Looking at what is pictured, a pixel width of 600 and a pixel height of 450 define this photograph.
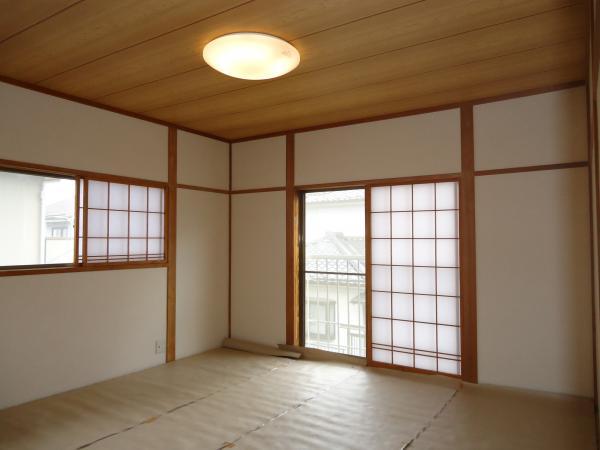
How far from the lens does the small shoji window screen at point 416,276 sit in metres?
4.00

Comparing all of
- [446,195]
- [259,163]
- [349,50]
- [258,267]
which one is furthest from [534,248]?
[259,163]

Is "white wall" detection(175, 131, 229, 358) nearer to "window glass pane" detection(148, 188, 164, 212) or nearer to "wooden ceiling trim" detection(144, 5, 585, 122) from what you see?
"window glass pane" detection(148, 188, 164, 212)

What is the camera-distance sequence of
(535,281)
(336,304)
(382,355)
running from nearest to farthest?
1. (535,281)
2. (382,355)
3. (336,304)

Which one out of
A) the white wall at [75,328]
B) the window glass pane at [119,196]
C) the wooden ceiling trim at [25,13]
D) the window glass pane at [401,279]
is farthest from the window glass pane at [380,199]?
the wooden ceiling trim at [25,13]

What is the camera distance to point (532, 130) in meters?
3.57

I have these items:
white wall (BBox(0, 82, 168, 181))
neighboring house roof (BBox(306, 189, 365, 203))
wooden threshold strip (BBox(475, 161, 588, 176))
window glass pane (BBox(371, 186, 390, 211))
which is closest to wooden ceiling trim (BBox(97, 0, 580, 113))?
white wall (BBox(0, 82, 168, 181))

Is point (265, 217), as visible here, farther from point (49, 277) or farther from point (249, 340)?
point (49, 277)

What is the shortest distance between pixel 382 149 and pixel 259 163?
1568mm

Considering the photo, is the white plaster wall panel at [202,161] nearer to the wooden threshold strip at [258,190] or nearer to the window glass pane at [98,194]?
the wooden threshold strip at [258,190]

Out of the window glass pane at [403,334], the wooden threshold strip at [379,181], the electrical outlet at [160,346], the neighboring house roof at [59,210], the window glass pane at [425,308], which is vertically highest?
the wooden threshold strip at [379,181]

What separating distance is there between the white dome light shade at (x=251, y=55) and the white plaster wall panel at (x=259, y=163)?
6.96 feet

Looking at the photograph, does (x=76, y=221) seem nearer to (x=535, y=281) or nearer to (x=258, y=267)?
(x=258, y=267)

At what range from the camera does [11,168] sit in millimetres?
3346

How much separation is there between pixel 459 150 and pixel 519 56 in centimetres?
105
